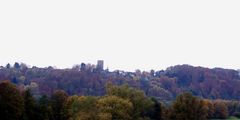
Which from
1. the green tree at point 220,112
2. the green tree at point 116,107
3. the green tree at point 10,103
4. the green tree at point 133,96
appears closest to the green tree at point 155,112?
the green tree at point 133,96

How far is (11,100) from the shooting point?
65.9 m

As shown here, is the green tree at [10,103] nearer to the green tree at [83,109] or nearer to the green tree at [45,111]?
the green tree at [45,111]

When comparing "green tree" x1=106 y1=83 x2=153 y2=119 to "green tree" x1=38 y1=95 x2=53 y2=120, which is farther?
"green tree" x1=106 y1=83 x2=153 y2=119

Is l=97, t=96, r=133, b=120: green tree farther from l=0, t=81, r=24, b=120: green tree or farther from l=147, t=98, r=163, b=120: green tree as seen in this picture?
l=147, t=98, r=163, b=120: green tree

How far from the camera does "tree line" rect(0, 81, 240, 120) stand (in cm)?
6600

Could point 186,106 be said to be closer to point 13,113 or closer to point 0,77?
point 13,113

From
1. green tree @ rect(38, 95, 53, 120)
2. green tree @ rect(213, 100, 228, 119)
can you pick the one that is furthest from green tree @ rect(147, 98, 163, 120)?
green tree @ rect(213, 100, 228, 119)

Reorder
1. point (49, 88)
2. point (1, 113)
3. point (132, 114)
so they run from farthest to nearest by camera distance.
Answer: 1. point (49, 88)
2. point (132, 114)
3. point (1, 113)

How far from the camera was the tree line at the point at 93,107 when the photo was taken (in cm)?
6600

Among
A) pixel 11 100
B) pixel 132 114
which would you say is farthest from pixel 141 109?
pixel 11 100

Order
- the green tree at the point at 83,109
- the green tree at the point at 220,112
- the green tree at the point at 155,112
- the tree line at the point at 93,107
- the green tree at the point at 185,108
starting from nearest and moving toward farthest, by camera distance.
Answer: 1. the tree line at the point at 93,107
2. the green tree at the point at 83,109
3. the green tree at the point at 185,108
4. the green tree at the point at 155,112
5. the green tree at the point at 220,112

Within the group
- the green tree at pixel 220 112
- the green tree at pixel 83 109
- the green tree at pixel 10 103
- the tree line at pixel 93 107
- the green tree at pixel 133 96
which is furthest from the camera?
the green tree at pixel 220 112

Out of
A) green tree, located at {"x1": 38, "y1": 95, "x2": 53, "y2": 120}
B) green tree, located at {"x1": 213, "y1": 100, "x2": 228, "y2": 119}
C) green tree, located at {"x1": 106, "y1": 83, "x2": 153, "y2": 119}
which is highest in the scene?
green tree, located at {"x1": 106, "y1": 83, "x2": 153, "y2": 119}

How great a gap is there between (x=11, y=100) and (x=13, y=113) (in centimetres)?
221
